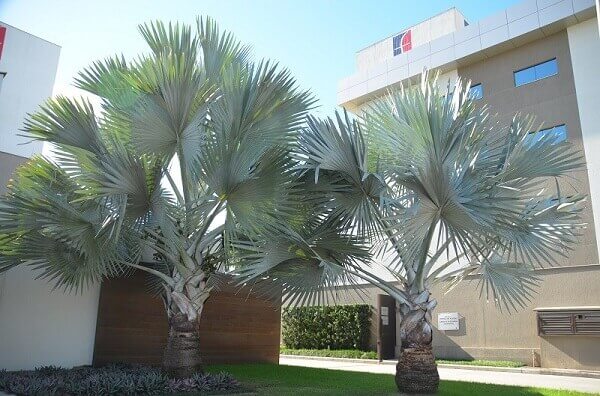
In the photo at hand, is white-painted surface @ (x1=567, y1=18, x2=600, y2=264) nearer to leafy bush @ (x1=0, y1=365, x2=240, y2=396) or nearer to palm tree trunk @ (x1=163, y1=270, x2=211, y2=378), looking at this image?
palm tree trunk @ (x1=163, y1=270, x2=211, y2=378)

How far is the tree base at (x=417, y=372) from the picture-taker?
749 centimetres

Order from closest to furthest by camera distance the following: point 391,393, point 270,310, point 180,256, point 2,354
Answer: point 391,393 < point 180,256 < point 2,354 < point 270,310

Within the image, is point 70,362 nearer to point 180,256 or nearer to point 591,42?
point 180,256

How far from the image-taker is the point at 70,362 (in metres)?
9.89

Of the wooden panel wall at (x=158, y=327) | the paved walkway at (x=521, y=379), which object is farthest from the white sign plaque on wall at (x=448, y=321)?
the wooden panel wall at (x=158, y=327)

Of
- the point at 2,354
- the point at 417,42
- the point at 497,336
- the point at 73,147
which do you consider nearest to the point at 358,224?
the point at 73,147

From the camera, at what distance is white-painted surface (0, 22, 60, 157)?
622 inches

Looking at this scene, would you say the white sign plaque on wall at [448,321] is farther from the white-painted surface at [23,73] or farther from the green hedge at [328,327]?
the white-painted surface at [23,73]

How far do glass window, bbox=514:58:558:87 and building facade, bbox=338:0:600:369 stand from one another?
3 centimetres

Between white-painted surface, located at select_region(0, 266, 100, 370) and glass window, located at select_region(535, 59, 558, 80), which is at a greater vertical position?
glass window, located at select_region(535, 59, 558, 80)

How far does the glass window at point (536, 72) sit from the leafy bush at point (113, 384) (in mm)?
14614

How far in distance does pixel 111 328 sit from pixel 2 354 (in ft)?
6.58

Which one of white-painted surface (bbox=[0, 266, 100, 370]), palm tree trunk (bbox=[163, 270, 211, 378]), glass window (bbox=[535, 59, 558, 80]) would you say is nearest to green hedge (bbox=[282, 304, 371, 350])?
white-painted surface (bbox=[0, 266, 100, 370])

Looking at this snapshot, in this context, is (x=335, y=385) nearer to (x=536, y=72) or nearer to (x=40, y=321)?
(x=40, y=321)
